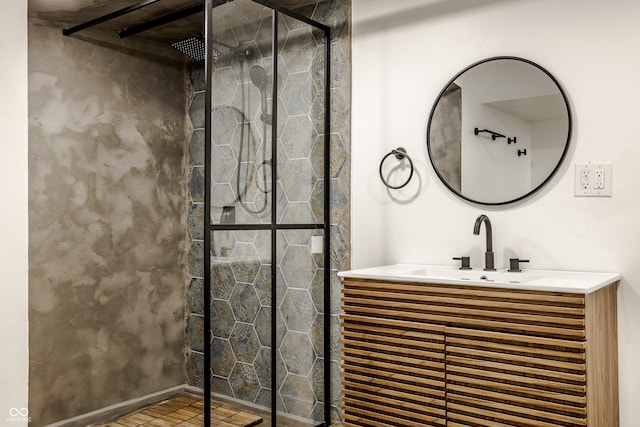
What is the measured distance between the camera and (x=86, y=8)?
116 inches

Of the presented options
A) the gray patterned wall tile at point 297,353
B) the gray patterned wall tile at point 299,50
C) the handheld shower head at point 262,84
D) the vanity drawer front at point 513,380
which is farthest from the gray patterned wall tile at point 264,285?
the gray patterned wall tile at point 299,50

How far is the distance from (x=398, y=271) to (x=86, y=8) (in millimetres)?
2158

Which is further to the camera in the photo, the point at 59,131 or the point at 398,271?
the point at 59,131

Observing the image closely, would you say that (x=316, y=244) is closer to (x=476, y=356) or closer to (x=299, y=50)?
(x=299, y=50)

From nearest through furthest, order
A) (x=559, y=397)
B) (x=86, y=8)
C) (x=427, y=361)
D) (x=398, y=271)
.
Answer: (x=559, y=397) < (x=427, y=361) < (x=398, y=271) < (x=86, y=8)

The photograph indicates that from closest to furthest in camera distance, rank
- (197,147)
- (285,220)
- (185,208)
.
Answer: (285,220)
(197,147)
(185,208)

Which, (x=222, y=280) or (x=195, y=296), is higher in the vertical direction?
(x=222, y=280)

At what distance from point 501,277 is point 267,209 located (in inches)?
43.3

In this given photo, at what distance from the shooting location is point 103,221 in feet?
10.9

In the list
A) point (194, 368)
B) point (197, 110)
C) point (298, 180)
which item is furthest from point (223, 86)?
point (194, 368)

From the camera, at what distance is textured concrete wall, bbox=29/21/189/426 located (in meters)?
3.02

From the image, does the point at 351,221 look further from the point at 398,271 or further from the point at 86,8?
the point at 86,8

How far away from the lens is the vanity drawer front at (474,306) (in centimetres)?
185

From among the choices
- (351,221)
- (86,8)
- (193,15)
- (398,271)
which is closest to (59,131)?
(86,8)
